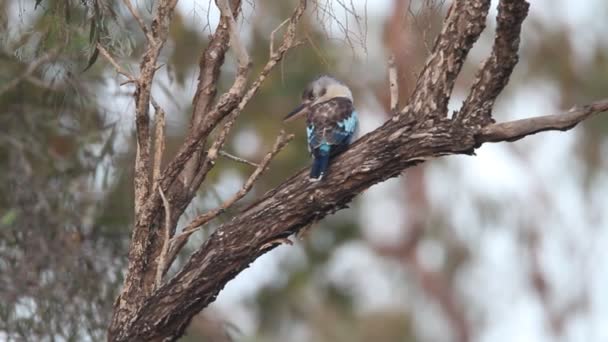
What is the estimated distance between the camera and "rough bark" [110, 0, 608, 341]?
11.3ft

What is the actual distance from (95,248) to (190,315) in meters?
2.40

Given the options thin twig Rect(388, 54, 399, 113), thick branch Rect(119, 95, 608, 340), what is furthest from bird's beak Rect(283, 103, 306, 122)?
thick branch Rect(119, 95, 608, 340)

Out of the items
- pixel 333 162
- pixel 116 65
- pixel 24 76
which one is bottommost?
pixel 333 162

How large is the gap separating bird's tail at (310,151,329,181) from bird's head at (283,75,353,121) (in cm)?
161

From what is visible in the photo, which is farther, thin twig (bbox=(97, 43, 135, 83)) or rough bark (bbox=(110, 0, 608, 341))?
thin twig (bbox=(97, 43, 135, 83))

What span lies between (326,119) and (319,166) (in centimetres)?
112

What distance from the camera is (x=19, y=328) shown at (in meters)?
5.44

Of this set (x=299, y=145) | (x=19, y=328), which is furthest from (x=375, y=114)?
(x=19, y=328)

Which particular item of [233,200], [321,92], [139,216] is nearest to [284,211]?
[233,200]

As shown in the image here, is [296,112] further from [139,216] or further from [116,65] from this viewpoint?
[116,65]

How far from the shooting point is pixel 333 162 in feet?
12.1

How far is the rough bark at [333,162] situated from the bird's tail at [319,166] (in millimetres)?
29

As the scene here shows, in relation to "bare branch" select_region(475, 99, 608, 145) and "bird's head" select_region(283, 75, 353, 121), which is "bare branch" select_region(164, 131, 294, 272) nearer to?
"bare branch" select_region(475, 99, 608, 145)

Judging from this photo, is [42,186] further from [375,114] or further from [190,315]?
[375,114]
